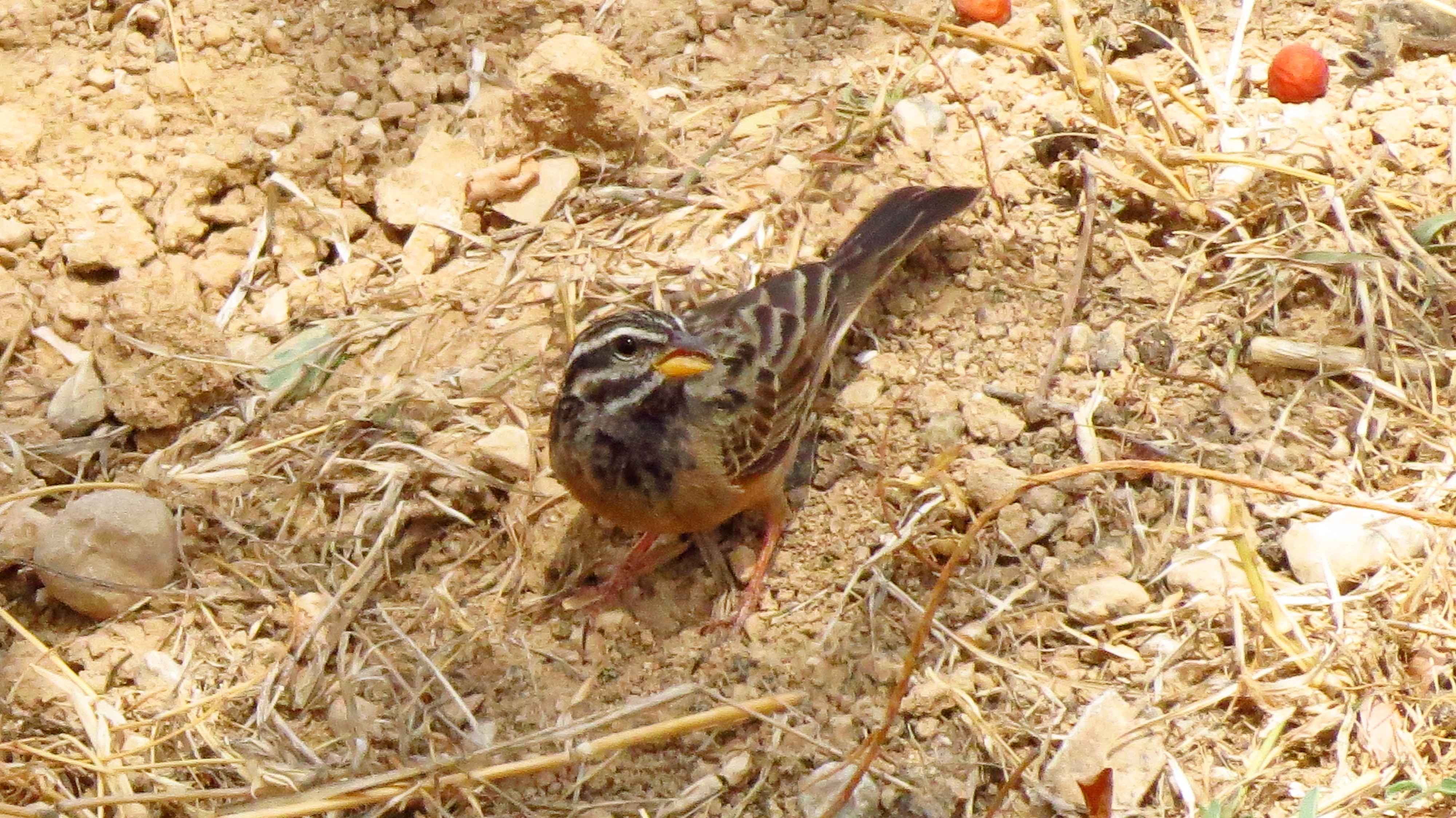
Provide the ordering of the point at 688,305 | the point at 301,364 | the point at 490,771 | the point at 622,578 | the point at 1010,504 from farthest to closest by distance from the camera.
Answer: the point at 688,305 < the point at 301,364 < the point at 622,578 < the point at 1010,504 < the point at 490,771

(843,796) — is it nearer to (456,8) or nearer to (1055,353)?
(1055,353)

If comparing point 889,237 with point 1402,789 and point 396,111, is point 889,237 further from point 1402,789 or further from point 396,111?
point 1402,789

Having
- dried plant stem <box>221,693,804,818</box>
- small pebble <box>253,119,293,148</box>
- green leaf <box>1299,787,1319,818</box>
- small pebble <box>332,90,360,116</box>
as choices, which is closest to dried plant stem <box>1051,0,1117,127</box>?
dried plant stem <box>221,693,804,818</box>

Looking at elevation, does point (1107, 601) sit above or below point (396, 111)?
below

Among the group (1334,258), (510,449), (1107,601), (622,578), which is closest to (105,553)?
(510,449)

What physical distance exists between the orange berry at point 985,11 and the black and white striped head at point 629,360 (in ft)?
7.95

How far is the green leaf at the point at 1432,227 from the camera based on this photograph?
18.1 feet

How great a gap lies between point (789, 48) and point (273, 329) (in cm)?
276

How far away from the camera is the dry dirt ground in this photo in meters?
4.69

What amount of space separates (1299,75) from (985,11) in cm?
143

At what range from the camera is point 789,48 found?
699cm

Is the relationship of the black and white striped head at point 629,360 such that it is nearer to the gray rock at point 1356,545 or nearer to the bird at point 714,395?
the bird at point 714,395

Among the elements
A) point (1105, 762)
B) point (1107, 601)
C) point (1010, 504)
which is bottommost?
point (1105, 762)

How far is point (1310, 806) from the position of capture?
13.6 ft
